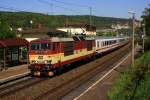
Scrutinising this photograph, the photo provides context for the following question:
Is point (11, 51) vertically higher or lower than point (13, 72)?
higher

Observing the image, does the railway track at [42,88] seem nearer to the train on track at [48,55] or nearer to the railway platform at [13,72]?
the train on track at [48,55]

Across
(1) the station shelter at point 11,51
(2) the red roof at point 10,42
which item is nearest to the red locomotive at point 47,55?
(2) the red roof at point 10,42

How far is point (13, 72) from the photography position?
27.7 metres

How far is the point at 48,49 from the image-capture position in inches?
990

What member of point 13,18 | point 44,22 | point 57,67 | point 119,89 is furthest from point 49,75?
point 44,22

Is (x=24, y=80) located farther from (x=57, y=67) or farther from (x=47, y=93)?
(x=47, y=93)

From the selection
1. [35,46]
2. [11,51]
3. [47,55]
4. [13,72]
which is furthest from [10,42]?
[47,55]

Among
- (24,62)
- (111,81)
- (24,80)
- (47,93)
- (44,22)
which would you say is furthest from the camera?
(44,22)

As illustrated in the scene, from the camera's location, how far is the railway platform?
25.3 m

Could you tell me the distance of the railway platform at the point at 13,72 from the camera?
25.3 metres

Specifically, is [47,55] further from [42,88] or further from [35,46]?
[42,88]

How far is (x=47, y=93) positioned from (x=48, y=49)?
6347 millimetres

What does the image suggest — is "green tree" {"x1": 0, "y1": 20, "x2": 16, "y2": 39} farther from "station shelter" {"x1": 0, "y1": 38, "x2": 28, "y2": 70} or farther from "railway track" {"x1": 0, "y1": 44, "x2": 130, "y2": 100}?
"railway track" {"x1": 0, "y1": 44, "x2": 130, "y2": 100}

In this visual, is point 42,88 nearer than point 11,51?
Yes
